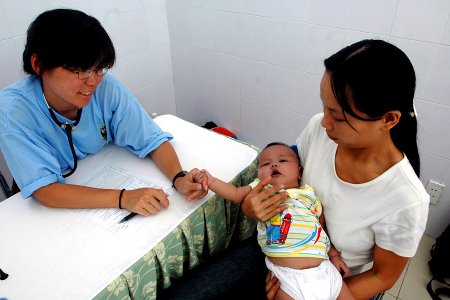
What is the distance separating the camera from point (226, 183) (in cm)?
117

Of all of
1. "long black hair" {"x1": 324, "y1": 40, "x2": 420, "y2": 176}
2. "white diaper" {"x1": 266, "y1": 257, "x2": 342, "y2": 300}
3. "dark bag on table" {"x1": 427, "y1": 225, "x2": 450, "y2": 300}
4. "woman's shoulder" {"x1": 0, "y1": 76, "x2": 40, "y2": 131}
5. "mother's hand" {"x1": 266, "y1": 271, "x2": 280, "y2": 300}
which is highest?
"long black hair" {"x1": 324, "y1": 40, "x2": 420, "y2": 176}

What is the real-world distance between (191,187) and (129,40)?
5.43 feet

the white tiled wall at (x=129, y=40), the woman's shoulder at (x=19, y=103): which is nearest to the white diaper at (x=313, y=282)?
the woman's shoulder at (x=19, y=103)

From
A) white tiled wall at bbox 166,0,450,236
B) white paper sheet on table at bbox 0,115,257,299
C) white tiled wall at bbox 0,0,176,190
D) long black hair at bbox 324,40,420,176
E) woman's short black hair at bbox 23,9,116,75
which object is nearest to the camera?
long black hair at bbox 324,40,420,176

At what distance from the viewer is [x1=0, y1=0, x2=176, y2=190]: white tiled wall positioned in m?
1.74

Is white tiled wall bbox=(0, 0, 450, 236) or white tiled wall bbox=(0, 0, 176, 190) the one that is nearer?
white tiled wall bbox=(0, 0, 450, 236)

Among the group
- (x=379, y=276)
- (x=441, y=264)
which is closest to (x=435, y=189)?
(x=441, y=264)

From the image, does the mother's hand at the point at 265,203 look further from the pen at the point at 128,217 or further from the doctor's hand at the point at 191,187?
the pen at the point at 128,217

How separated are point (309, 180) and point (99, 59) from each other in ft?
2.74

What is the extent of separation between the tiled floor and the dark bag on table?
0.04 meters

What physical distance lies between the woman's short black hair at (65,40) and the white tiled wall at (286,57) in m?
1.28

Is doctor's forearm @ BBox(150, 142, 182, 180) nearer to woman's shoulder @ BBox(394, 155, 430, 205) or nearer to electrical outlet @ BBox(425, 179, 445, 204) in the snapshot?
woman's shoulder @ BBox(394, 155, 430, 205)

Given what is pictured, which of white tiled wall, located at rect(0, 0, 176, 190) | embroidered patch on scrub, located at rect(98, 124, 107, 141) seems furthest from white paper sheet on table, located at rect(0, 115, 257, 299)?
white tiled wall, located at rect(0, 0, 176, 190)

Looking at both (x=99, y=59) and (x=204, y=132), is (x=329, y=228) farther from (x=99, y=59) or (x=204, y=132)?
(x=99, y=59)
